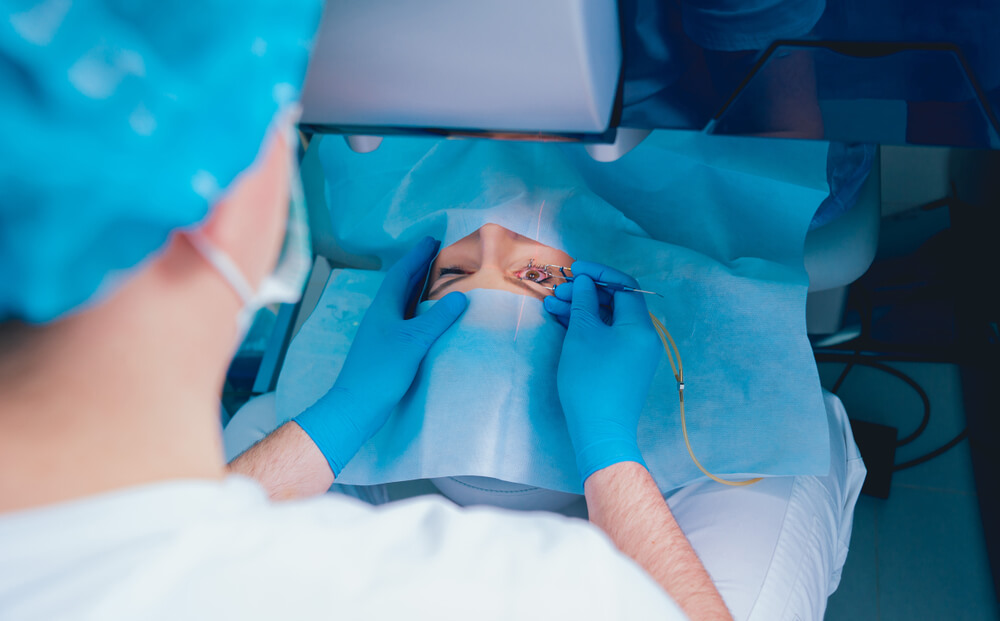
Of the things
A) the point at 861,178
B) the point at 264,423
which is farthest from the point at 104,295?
the point at 861,178

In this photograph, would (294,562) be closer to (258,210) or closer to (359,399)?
(258,210)

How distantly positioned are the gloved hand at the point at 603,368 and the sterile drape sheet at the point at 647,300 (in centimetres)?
9

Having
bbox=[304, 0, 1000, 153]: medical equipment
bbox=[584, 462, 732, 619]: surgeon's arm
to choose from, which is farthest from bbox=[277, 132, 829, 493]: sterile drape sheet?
bbox=[304, 0, 1000, 153]: medical equipment

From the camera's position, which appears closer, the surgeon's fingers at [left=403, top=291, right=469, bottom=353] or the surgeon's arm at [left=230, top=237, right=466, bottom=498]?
the surgeon's arm at [left=230, top=237, right=466, bottom=498]

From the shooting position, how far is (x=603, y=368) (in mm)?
1028

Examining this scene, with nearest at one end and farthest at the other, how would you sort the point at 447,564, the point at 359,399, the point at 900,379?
the point at 447,564 < the point at 359,399 < the point at 900,379

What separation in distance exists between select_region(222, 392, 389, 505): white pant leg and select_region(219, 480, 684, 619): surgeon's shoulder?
744 millimetres

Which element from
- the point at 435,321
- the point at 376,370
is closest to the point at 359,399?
the point at 376,370

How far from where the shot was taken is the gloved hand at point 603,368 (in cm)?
97

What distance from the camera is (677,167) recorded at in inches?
50.2

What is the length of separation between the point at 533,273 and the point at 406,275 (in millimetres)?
266

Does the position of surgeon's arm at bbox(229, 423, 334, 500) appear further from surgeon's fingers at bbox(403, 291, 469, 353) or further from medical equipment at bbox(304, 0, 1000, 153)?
medical equipment at bbox(304, 0, 1000, 153)

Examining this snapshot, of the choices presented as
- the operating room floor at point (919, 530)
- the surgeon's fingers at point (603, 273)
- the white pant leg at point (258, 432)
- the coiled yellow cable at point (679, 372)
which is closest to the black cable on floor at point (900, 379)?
the operating room floor at point (919, 530)

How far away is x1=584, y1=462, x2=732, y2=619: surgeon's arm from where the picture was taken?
2.43ft
